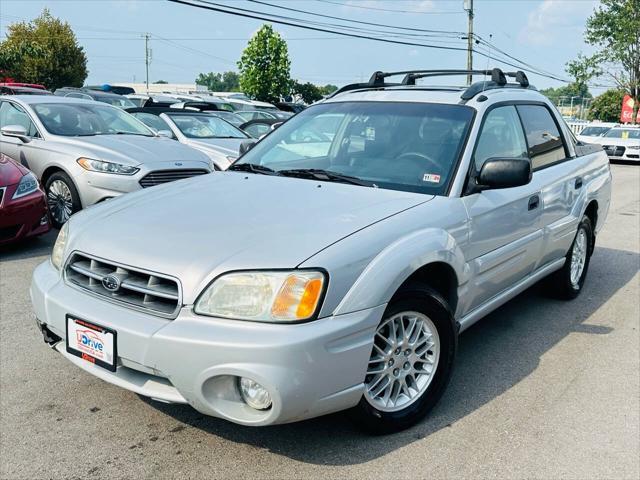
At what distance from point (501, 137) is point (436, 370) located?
5.37ft

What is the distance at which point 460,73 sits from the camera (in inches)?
180

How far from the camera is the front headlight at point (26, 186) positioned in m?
5.92

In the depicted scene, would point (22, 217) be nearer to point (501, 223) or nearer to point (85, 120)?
point (85, 120)

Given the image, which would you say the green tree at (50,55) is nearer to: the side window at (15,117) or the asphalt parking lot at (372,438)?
the side window at (15,117)

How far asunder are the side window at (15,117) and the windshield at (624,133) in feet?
62.2

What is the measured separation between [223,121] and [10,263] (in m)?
5.53

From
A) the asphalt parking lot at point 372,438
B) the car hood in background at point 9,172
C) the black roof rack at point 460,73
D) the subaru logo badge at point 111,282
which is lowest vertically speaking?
the asphalt parking lot at point 372,438

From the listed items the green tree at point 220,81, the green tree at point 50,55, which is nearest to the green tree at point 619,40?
the green tree at point 50,55

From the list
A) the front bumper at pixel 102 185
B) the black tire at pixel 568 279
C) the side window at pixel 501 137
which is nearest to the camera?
the side window at pixel 501 137

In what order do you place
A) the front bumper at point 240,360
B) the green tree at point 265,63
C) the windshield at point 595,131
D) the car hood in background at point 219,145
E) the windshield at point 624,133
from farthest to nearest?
the green tree at point 265,63 → the windshield at point 595,131 → the windshield at point 624,133 → the car hood in background at point 219,145 → the front bumper at point 240,360

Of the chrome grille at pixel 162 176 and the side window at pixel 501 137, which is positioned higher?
the side window at pixel 501 137

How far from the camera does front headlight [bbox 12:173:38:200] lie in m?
5.92

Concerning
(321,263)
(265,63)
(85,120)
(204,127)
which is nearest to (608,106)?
(265,63)

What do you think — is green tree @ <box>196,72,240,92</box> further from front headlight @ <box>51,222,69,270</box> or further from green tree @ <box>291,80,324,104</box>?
front headlight @ <box>51,222,69,270</box>
